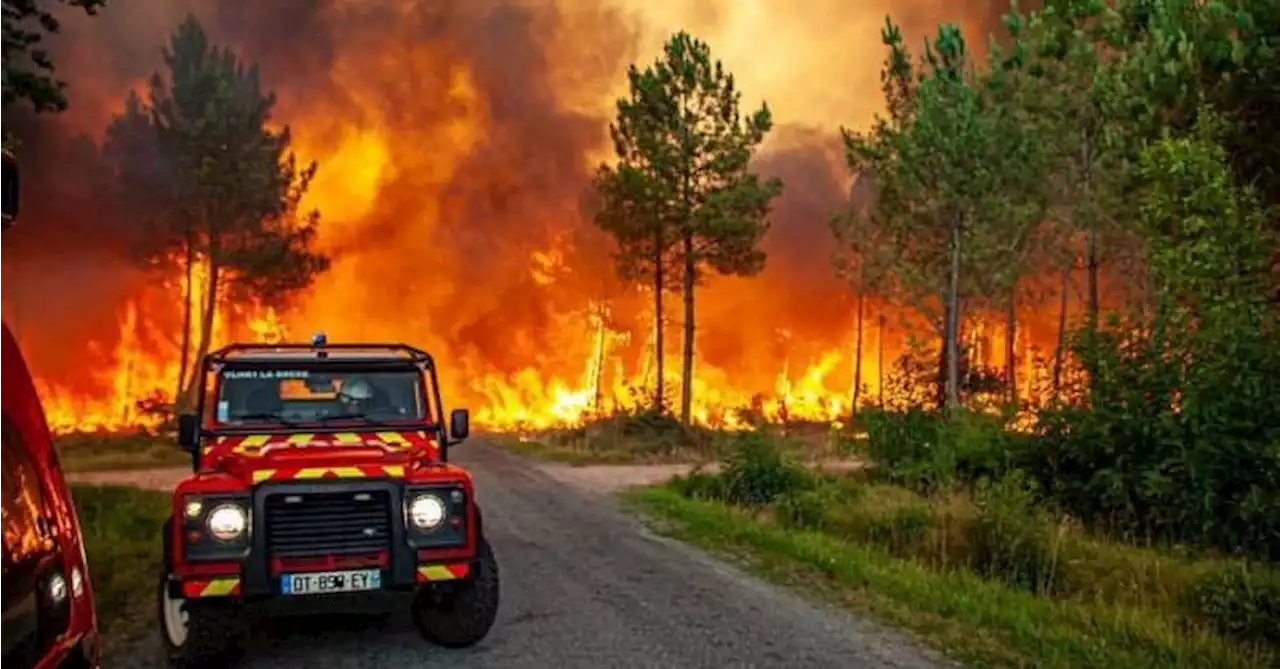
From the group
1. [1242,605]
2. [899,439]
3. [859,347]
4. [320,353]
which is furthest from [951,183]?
[859,347]

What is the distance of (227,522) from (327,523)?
642mm

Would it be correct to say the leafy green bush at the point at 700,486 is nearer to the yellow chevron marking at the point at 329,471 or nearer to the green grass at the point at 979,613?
the green grass at the point at 979,613

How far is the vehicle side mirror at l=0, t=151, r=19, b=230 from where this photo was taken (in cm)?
487

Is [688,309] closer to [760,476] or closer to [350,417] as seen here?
[760,476]

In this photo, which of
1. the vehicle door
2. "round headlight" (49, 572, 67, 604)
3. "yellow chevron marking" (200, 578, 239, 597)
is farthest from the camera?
"yellow chevron marking" (200, 578, 239, 597)

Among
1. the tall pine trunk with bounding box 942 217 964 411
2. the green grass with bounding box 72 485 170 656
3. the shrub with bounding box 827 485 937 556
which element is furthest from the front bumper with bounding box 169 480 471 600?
the tall pine trunk with bounding box 942 217 964 411

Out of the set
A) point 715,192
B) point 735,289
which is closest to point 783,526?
point 715,192

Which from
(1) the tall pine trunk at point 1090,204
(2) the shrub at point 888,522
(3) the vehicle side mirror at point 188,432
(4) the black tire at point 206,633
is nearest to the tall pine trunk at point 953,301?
(1) the tall pine trunk at point 1090,204

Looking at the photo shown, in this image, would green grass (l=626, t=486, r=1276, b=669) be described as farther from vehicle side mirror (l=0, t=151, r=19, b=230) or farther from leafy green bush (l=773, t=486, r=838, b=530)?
vehicle side mirror (l=0, t=151, r=19, b=230)

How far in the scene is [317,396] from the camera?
354 inches

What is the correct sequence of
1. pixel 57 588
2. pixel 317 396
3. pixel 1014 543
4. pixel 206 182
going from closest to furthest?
pixel 57 588 < pixel 317 396 < pixel 1014 543 < pixel 206 182

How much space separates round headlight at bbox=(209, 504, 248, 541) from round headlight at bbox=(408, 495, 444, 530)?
1.10m

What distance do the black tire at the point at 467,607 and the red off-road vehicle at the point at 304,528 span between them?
0.4 inches

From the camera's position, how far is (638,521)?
638 inches
